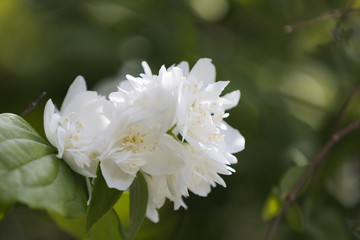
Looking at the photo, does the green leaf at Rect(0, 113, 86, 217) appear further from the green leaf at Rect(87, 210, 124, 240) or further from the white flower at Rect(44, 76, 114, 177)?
the green leaf at Rect(87, 210, 124, 240)

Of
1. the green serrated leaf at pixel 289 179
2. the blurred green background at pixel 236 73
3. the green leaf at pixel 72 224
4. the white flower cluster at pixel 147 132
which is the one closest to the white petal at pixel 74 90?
the white flower cluster at pixel 147 132

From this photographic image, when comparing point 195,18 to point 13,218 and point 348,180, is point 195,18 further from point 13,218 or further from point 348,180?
point 13,218

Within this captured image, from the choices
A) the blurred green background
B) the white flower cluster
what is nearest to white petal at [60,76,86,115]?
the white flower cluster

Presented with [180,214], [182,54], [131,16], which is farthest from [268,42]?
[180,214]

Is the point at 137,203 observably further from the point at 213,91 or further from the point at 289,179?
the point at 289,179

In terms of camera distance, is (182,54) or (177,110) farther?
(182,54)

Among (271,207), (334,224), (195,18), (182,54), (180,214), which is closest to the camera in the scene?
(271,207)
